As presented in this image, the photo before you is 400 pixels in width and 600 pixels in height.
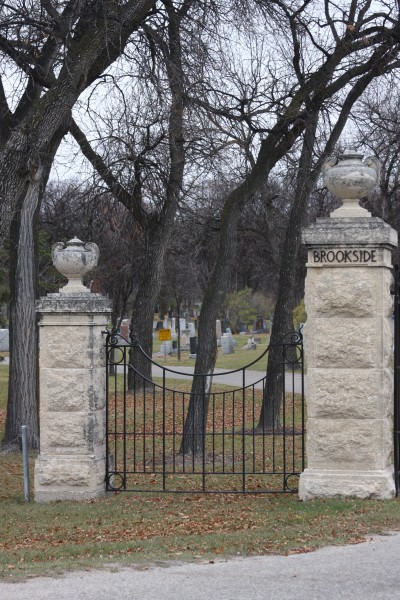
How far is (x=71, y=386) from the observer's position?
10.3 meters

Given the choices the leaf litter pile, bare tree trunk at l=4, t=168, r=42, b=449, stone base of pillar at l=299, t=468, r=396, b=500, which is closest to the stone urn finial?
the leaf litter pile

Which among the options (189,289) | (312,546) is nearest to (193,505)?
(312,546)

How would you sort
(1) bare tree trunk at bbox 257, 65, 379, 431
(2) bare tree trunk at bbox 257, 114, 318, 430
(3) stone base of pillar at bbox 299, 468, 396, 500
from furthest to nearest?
(2) bare tree trunk at bbox 257, 114, 318, 430 < (1) bare tree trunk at bbox 257, 65, 379, 431 < (3) stone base of pillar at bbox 299, 468, 396, 500

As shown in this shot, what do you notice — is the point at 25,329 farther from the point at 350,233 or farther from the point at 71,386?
the point at 350,233

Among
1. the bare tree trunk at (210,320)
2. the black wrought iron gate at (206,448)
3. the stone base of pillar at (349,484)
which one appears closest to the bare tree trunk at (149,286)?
the black wrought iron gate at (206,448)

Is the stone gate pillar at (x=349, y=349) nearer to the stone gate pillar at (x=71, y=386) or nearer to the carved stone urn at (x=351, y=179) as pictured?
the carved stone urn at (x=351, y=179)

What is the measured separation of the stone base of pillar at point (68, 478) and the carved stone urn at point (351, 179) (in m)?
3.63

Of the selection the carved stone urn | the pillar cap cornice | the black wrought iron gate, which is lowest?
the black wrought iron gate

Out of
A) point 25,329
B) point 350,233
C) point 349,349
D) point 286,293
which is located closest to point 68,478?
point 349,349

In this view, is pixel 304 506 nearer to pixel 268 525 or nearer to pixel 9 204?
pixel 268 525

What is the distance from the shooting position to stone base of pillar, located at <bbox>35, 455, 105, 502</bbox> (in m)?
10.2

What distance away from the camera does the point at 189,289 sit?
44.0 meters

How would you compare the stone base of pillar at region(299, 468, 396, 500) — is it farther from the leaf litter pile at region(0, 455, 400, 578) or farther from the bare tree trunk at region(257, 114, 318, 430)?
the bare tree trunk at region(257, 114, 318, 430)

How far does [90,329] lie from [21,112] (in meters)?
6.74
